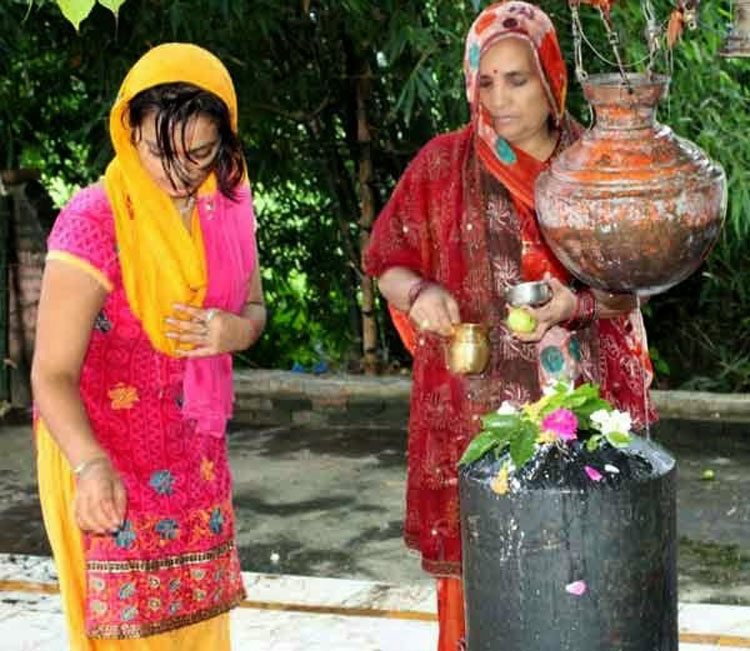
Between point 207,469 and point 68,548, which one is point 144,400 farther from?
point 68,548

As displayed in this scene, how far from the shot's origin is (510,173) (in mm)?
3822

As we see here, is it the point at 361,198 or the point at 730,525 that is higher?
the point at 361,198

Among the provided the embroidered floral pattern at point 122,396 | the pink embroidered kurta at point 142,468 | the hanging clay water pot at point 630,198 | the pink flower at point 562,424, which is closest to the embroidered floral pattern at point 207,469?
the pink embroidered kurta at point 142,468

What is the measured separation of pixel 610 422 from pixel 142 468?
0.98 m

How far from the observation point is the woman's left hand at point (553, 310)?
3.64m

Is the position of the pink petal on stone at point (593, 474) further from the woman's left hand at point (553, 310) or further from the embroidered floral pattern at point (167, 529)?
the embroidered floral pattern at point (167, 529)

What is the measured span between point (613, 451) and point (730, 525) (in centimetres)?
324

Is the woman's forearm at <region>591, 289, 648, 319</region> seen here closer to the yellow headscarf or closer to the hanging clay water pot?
the hanging clay water pot

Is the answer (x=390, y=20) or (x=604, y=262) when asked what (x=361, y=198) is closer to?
(x=390, y=20)

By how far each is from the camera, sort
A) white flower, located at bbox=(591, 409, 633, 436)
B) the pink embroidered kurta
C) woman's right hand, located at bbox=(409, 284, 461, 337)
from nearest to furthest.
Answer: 1. white flower, located at bbox=(591, 409, 633, 436)
2. the pink embroidered kurta
3. woman's right hand, located at bbox=(409, 284, 461, 337)

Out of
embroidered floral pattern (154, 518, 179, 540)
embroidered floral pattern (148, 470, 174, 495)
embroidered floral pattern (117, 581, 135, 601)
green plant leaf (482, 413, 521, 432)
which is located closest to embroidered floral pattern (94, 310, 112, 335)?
embroidered floral pattern (148, 470, 174, 495)

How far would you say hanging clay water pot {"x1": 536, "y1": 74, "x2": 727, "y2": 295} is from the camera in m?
2.83

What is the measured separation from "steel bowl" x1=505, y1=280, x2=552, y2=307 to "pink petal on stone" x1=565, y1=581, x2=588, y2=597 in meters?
0.69

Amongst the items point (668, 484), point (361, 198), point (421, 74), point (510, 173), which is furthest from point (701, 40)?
point (668, 484)
